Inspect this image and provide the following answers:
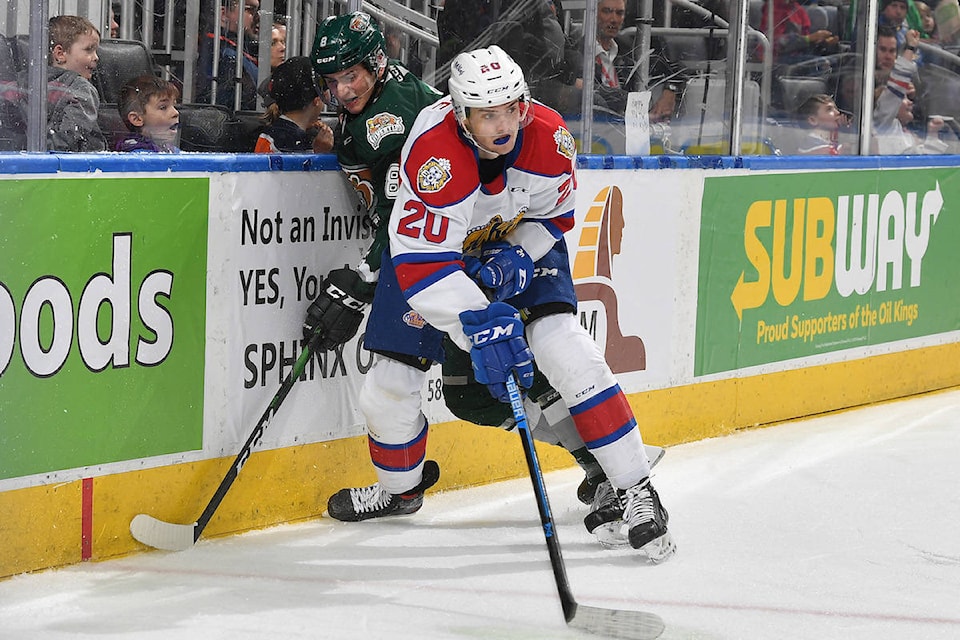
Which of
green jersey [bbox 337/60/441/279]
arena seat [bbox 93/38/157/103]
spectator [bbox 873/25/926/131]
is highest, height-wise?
spectator [bbox 873/25/926/131]

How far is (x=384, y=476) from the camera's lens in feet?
12.0

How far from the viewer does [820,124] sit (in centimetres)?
557

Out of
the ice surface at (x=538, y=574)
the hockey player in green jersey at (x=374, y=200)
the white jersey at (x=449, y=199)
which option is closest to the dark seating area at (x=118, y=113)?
the hockey player in green jersey at (x=374, y=200)

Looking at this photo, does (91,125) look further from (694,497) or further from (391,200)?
(694,497)

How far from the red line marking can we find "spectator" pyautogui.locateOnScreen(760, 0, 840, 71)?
3116 mm

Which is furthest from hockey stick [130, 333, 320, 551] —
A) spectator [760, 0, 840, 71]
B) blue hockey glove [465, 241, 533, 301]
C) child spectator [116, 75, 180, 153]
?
spectator [760, 0, 840, 71]

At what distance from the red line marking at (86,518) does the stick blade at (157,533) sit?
104mm

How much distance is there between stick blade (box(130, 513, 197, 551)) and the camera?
11.0 feet

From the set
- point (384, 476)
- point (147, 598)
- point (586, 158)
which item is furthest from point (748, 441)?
point (147, 598)

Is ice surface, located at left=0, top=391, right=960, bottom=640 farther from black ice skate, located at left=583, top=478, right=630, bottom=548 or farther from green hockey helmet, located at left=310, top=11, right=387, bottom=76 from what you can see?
green hockey helmet, located at left=310, top=11, right=387, bottom=76

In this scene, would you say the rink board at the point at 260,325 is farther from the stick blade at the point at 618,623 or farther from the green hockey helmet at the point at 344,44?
the stick blade at the point at 618,623

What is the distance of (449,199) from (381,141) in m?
0.44

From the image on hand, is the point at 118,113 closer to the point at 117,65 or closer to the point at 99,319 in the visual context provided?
the point at 117,65

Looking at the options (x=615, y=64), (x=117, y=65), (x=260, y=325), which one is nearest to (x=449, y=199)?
(x=260, y=325)
